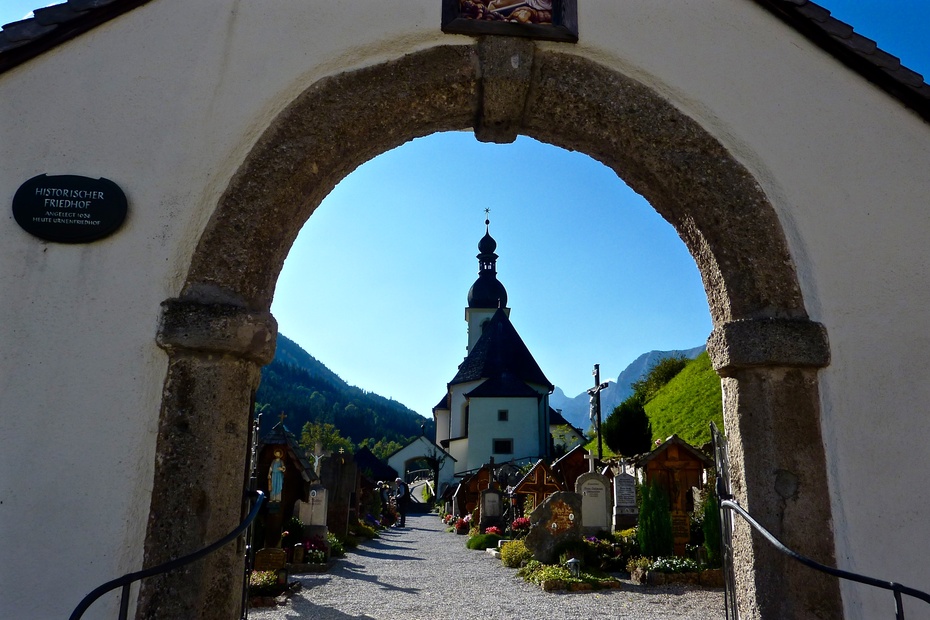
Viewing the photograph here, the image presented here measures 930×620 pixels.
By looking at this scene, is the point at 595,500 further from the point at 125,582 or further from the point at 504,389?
the point at 504,389

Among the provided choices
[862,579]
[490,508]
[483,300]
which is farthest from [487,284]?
[862,579]

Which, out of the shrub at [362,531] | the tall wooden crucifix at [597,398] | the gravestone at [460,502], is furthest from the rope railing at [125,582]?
the gravestone at [460,502]

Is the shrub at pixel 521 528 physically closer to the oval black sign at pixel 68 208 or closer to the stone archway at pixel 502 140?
the stone archway at pixel 502 140

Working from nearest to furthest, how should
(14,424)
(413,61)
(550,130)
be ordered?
(14,424)
(413,61)
(550,130)

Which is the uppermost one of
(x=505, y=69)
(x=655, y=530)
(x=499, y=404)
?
(x=499, y=404)

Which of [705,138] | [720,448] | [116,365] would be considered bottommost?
[720,448]

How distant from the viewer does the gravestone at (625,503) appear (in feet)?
40.4

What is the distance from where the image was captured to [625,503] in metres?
12.5

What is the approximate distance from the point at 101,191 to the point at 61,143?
1.38ft

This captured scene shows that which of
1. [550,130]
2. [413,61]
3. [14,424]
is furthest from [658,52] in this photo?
[14,424]

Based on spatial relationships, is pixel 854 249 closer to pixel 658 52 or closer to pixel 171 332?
pixel 658 52

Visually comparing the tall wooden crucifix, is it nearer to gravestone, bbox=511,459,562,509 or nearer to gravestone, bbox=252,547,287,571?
gravestone, bbox=511,459,562,509

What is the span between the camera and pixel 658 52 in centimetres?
419

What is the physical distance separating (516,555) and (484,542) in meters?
3.74
